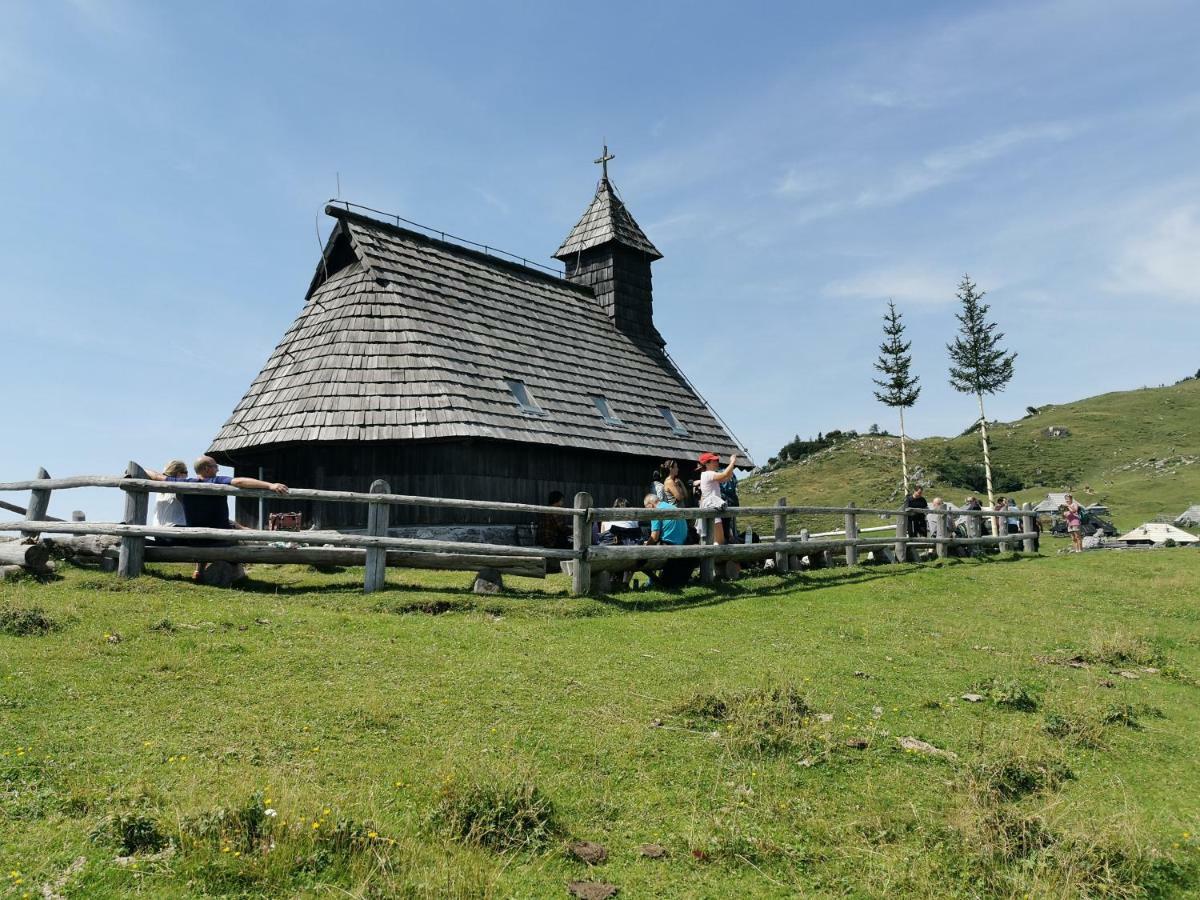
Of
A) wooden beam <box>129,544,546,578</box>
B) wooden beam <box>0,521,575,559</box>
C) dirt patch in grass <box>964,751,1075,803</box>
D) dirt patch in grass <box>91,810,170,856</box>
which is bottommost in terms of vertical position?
dirt patch in grass <box>964,751,1075,803</box>

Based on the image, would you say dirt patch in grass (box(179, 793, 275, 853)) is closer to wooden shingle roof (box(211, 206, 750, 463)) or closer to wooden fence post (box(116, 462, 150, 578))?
wooden fence post (box(116, 462, 150, 578))

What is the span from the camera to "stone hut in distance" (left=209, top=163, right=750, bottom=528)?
18859 mm

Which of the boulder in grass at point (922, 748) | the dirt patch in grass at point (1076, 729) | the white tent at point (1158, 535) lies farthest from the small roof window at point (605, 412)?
the white tent at point (1158, 535)

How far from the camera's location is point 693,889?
440cm

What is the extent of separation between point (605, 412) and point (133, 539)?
14514 millimetres

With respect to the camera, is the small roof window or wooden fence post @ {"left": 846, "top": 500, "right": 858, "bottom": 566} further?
the small roof window

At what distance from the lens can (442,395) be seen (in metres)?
18.7

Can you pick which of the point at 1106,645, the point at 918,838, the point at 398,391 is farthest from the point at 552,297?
the point at 918,838

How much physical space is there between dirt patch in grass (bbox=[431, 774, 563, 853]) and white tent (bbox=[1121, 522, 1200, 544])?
28.3 metres

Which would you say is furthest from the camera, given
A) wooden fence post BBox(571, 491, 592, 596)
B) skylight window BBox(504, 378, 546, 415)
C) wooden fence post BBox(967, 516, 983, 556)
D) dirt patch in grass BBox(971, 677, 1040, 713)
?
wooden fence post BBox(967, 516, 983, 556)

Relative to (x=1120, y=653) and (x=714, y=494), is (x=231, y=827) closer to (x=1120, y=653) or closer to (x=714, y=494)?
(x=1120, y=653)

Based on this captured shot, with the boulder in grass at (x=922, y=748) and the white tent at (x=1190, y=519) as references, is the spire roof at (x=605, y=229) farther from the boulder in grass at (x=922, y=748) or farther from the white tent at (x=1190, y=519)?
the white tent at (x=1190, y=519)

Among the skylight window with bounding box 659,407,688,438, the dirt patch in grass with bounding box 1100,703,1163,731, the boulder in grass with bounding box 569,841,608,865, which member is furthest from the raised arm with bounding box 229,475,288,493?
the skylight window with bounding box 659,407,688,438

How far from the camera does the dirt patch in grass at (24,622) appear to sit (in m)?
8.13
